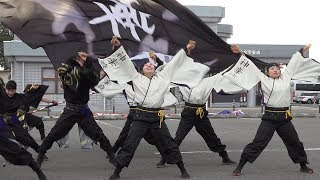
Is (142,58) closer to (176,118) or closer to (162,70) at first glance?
(162,70)

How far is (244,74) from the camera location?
8211 mm

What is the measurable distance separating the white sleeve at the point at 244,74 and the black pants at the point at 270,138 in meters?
0.78

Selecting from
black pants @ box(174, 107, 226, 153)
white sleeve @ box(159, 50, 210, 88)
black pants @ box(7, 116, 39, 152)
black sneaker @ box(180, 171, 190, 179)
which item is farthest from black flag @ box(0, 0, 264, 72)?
black sneaker @ box(180, 171, 190, 179)

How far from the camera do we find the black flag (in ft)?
28.5

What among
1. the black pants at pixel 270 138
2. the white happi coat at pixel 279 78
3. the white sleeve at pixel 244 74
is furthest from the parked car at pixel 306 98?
the black pants at pixel 270 138

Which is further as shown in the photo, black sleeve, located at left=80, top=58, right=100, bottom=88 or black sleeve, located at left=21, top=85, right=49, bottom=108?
black sleeve, located at left=21, top=85, right=49, bottom=108

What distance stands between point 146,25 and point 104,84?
1486mm

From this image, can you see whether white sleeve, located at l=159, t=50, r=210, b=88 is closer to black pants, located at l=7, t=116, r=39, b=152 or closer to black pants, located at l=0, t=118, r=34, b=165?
black pants, located at l=0, t=118, r=34, b=165

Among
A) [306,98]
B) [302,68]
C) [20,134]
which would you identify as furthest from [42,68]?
[306,98]

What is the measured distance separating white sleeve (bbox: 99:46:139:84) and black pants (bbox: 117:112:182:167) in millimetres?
608

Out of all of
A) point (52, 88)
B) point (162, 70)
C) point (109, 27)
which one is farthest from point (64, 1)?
point (52, 88)

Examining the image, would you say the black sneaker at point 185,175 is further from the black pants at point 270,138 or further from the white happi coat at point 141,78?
the white happi coat at point 141,78

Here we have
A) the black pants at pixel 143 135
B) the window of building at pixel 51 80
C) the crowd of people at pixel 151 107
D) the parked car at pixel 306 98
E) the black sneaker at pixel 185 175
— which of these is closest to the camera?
the black pants at pixel 143 135

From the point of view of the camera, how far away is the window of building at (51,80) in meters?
28.1
